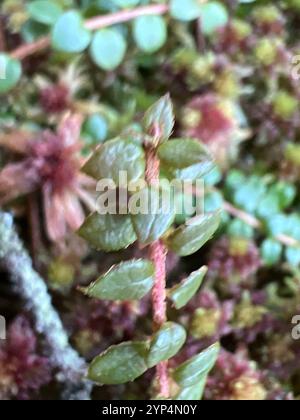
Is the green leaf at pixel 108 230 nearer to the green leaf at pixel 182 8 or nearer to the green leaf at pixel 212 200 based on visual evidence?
the green leaf at pixel 212 200

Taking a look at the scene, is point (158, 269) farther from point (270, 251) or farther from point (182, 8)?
point (182, 8)

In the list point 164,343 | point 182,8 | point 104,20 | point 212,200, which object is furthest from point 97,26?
point 164,343

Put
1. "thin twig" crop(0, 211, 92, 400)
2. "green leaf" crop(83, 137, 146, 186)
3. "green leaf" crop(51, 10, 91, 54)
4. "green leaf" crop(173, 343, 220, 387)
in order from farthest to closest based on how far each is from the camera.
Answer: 1. "green leaf" crop(51, 10, 91, 54)
2. "thin twig" crop(0, 211, 92, 400)
3. "green leaf" crop(173, 343, 220, 387)
4. "green leaf" crop(83, 137, 146, 186)

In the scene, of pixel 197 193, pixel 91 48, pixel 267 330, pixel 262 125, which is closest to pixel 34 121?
pixel 91 48

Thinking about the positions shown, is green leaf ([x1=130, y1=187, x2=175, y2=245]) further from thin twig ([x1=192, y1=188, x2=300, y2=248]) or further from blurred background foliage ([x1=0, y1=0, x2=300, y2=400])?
thin twig ([x1=192, y1=188, x2=300, y2=248])

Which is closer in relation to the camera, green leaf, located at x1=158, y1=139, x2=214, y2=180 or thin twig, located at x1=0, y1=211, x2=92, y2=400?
green leaf, located at x1=158, y1=139, x2=214, y2=180

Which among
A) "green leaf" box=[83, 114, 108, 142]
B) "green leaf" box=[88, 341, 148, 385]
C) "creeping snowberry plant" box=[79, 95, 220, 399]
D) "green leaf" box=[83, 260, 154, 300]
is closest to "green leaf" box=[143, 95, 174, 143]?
"creeping snowberry plant" box=[79, 95, 220, 399]

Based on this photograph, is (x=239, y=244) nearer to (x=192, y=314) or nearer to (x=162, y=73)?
(x=192, y=314)
